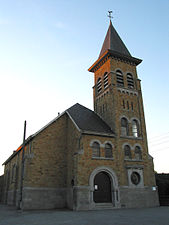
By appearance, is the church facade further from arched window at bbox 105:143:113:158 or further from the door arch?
arched window at bbox 105:143:113:158

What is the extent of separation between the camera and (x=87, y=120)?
986 inches

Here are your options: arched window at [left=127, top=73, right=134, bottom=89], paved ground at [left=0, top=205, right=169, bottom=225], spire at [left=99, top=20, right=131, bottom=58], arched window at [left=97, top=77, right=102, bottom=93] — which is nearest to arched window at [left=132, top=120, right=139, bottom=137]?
arched window at [left=127, top=73, right=134, bottom=89]

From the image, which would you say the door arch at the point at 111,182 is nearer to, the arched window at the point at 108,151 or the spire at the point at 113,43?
the arched window at the point at 108,151

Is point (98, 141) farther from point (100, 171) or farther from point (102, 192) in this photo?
point (102, 192)

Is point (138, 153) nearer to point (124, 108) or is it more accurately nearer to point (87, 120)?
point (124, 108)

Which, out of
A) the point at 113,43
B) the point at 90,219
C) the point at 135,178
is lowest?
the point at 90,219

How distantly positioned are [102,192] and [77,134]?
21.8ft

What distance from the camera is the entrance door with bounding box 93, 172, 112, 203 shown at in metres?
20.7

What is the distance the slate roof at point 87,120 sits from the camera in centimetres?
2296

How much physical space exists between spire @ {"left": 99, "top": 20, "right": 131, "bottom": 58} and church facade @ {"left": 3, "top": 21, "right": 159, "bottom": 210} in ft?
6.75

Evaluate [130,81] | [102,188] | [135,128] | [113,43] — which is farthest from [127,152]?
[113,43]

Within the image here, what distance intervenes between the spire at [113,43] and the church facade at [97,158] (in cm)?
206

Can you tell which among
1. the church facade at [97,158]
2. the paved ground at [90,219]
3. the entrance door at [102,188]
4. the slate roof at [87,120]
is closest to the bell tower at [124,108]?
the church facade at [97,158]

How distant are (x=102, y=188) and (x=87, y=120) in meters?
8.14
